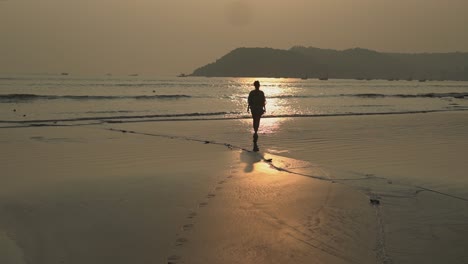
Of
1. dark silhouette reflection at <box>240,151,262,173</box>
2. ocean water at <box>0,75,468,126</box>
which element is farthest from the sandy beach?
ocean water at <box>0,75,468,126</box>

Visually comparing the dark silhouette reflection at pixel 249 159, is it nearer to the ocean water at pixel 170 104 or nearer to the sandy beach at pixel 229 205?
the sandy beach at pixel 229 205

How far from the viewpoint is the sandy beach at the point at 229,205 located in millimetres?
5281

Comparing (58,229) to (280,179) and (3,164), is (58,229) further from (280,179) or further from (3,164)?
(3,164)

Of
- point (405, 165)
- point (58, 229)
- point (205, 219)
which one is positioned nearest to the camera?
point (58, 229)

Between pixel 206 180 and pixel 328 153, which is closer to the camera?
pixel 206 180

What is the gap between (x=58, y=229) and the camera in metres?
5.99

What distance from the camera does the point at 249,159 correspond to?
39.1ft

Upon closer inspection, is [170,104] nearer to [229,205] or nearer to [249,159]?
[249,159]

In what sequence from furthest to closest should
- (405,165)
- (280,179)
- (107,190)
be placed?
(405,165) < (280,179) < (107,190)

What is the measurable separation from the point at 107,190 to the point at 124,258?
11.0ft

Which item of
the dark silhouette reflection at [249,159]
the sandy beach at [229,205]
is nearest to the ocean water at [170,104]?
the dark silhouette reflection at [249,159]

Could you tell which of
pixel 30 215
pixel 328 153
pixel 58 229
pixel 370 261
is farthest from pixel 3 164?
pixel 370 261

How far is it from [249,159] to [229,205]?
15.9 feet

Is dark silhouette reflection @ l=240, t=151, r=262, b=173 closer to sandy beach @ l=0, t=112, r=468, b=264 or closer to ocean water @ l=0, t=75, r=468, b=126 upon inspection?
sandy beach @ l=0, t=112, r=468, b=264
